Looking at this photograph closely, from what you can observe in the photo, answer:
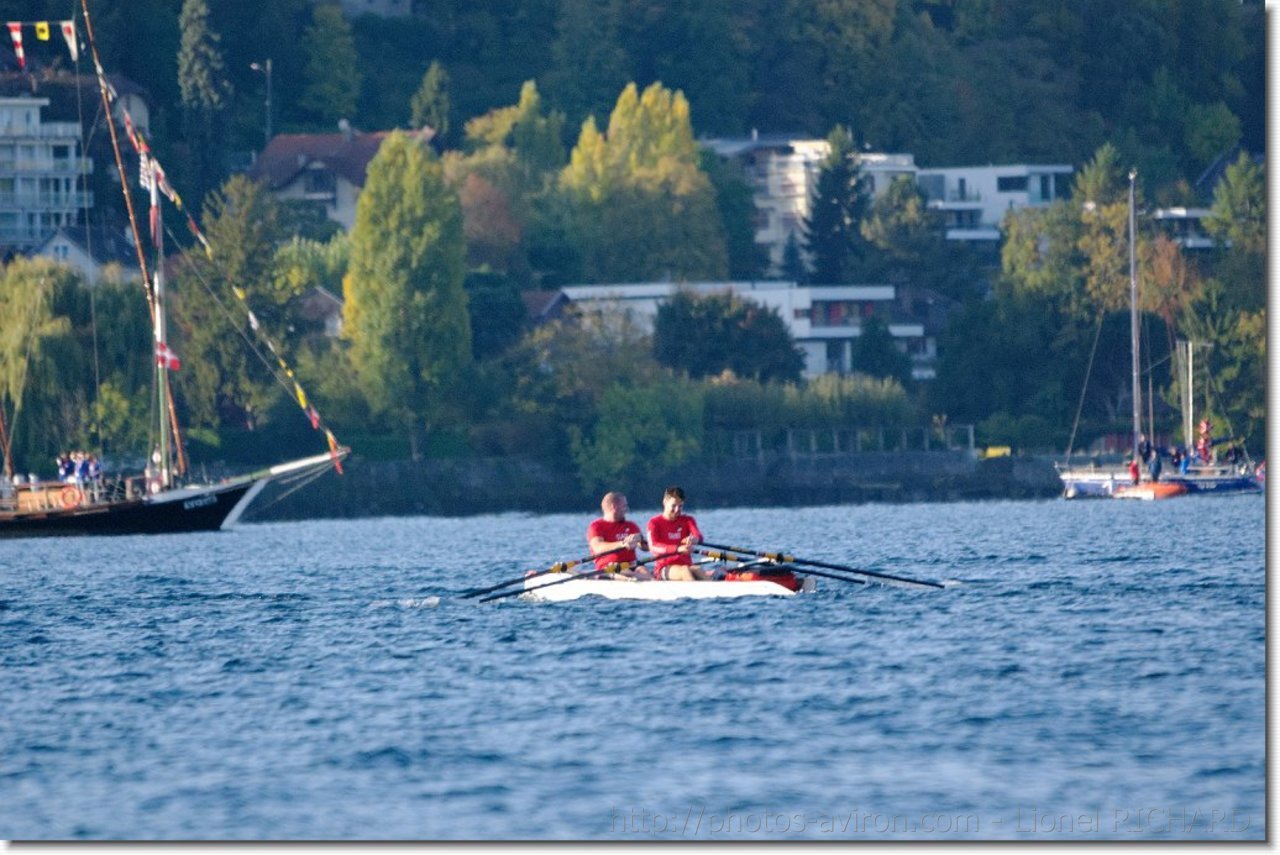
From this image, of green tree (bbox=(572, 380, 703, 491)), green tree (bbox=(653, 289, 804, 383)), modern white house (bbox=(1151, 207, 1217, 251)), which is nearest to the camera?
green tree (bbox=(572, 380, 703, 491))

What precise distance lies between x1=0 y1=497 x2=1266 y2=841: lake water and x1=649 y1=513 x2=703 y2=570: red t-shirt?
32.3 inches

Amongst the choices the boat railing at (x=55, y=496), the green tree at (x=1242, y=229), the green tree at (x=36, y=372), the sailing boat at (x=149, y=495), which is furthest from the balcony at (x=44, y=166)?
the boat railing at (x=55, y=496)

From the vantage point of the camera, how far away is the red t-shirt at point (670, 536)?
48156 mm

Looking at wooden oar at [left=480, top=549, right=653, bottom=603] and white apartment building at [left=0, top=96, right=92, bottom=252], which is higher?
white apartment building at [left=0, top=96, right=92, bottom=252]

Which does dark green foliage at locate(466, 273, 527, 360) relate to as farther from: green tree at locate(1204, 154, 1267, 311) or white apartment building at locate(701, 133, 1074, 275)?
white apartment building at locate(701, 133, 1074, 275)

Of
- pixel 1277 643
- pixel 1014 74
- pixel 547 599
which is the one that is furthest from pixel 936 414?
pixel 1277 643

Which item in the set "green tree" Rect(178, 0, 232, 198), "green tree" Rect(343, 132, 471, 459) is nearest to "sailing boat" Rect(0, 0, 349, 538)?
"green tree" Rect(343, 132, 471, 459)

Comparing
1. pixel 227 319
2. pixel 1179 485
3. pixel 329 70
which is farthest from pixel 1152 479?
pixel 329 70

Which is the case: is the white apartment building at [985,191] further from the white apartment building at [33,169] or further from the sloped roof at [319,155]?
the white apartment building at [33,169]

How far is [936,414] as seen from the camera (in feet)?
449

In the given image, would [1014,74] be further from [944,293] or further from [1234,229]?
[1234,229]

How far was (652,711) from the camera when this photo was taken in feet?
123

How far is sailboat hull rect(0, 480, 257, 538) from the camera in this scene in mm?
89125

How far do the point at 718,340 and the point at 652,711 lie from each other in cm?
9955
